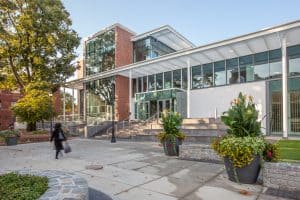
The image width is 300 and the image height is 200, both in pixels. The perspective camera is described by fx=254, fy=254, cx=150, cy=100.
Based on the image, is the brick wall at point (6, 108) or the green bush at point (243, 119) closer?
the green bush at point (243, 119)

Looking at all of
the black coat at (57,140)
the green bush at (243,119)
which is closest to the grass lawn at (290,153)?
the green bush at (243,119)

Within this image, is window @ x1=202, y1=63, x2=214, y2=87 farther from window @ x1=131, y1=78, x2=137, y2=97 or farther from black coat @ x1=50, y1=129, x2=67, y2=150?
black coat @ x1=50, y1=129, x2=67, y2=150

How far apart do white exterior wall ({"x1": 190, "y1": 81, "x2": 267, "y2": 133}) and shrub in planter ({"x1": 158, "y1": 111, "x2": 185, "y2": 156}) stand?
1029cm

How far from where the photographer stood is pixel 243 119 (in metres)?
7.20

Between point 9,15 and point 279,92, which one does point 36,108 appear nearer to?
point 9,15

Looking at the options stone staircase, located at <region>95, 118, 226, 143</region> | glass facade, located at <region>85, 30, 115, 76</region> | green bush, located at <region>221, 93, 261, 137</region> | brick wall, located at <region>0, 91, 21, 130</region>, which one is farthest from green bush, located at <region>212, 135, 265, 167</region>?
brick wall, located at <region>0, 91, 21, 130</region>

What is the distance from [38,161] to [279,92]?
658 inches

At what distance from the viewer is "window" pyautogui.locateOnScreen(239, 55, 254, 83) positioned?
68.2 ft

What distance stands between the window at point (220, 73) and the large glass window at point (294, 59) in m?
5.25

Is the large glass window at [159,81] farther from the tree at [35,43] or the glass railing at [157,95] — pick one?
the tree at [35,43]

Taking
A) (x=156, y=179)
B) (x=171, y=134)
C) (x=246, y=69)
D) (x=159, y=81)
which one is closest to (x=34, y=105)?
(x=159, y=81)

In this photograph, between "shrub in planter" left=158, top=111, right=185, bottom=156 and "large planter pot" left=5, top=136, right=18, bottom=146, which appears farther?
"large planter pot" left=5, top=136, right=18, bottom=146

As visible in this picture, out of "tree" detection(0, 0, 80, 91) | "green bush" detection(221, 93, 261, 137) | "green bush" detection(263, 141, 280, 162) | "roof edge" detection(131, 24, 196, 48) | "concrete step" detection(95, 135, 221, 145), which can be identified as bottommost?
"concrete step" detection(95, 135, 221, 145)

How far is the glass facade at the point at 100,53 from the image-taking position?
102 ft
